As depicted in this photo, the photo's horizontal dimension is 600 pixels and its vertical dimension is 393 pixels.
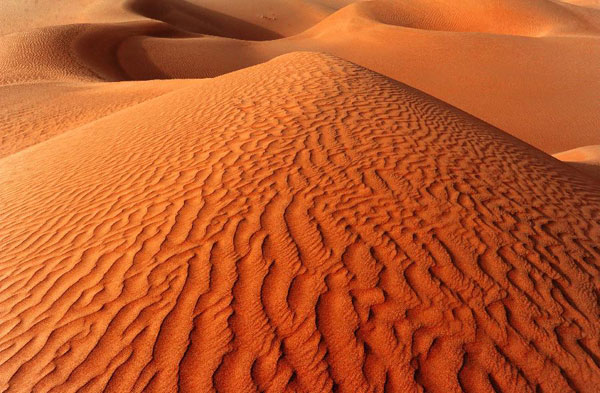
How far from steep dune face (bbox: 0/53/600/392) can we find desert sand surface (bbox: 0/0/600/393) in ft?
0.05

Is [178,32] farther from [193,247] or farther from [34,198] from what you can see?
[193,247]

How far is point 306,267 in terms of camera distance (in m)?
3.23

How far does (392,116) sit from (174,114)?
11.5ft

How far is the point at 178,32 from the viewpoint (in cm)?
2359

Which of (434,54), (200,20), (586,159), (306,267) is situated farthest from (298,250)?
(200,20)

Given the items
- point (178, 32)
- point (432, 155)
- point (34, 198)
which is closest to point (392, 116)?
point (432, 155)

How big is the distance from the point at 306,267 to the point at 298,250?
0.20 meters

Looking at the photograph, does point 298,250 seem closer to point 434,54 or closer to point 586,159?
point 586,159

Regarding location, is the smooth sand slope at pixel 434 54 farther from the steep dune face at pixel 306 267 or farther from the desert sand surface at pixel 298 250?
the steep dune face at pixel 306 267

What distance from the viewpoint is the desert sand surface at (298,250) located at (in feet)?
8.69

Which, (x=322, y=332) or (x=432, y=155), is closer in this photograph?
(x=322, y=332)

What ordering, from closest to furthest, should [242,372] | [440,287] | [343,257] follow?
[242,372] < [440,287] < [343,257]

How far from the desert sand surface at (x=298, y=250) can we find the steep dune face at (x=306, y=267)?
0.6 inches

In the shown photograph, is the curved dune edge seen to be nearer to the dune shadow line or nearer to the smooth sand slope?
the smooth sand slope
